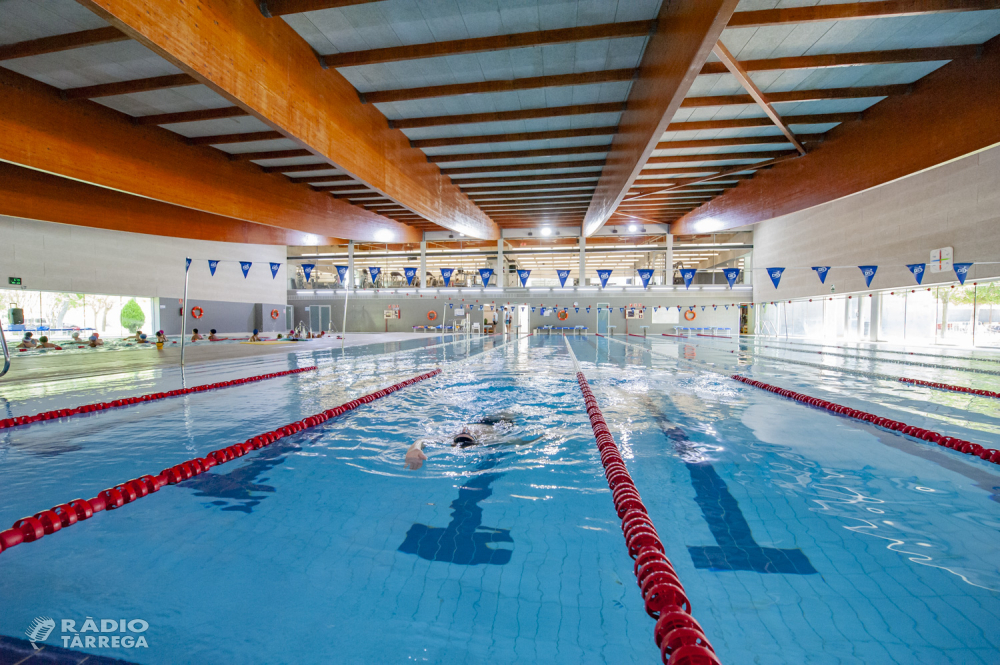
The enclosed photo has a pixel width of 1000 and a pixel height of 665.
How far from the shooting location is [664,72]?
4285 mm

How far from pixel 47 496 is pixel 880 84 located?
8.17m

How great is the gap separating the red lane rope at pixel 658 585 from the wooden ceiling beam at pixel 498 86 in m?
4.54

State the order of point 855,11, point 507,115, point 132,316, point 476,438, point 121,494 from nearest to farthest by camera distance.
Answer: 1. point 121,494
2. point 476,438
3. point 855,11
4. point 507,115
5. point 132,316

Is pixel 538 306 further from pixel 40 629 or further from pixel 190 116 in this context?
pixel 40 629

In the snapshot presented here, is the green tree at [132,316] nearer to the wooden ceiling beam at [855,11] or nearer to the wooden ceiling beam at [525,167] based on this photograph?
the wooden ceiling beam at [525,167]

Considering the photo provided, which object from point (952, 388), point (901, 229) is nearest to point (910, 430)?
point (952, 388)

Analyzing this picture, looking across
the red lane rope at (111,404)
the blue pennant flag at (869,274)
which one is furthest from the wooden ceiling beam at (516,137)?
the blue pennant flag at (869,274)

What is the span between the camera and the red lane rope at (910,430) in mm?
3041

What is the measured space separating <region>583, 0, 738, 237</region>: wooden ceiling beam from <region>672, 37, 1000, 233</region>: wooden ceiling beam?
2.77m

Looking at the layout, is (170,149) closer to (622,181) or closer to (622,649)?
(622,181)

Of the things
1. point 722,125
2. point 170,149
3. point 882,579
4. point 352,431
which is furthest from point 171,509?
point 722,125

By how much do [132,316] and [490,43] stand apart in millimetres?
16238

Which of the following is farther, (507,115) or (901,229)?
(901,229)

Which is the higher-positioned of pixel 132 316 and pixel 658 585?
pixel 132 316
